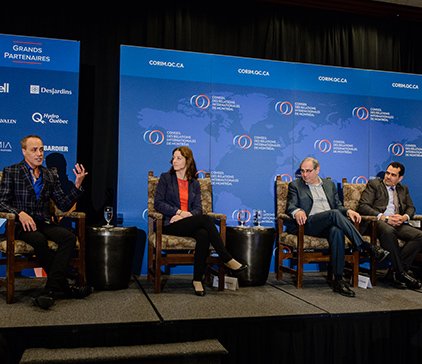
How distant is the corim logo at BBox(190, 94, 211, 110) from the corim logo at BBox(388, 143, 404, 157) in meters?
2.17

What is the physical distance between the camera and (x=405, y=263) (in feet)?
14.3

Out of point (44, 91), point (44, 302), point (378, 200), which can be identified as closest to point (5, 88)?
point (44, 91)

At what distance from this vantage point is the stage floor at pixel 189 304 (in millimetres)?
2973

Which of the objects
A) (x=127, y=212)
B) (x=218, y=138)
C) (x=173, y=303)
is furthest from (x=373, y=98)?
(x=173, y=303)

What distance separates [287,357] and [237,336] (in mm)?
327

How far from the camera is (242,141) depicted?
499 cm

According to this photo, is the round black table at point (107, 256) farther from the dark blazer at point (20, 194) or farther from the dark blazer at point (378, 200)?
the dark blazer at point (378, 200)

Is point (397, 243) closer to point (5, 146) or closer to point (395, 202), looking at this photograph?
point (395, 202)

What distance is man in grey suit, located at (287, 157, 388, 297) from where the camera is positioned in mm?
4051

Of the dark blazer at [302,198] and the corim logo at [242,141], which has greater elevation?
the corim logo at [242,141]

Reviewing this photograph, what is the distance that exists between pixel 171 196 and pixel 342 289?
1.63 meters

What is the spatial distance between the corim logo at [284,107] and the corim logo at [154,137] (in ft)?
4.21

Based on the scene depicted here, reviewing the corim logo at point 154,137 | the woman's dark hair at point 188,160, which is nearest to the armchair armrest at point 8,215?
the woman's dark hair at point 188,160

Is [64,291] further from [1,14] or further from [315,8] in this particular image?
[315,8]
